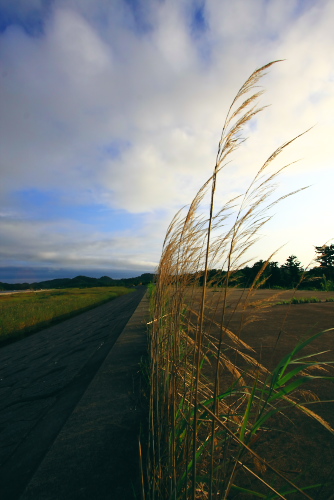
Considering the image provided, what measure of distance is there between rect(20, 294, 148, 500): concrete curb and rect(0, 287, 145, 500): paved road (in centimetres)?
18

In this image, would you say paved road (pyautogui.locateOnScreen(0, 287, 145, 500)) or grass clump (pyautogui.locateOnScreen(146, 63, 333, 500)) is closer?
grass clump (pyautogui.locateOnScreen(146, 63, 333, 500))

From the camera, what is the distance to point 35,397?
2.90 metres

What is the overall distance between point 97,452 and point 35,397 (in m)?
1.85

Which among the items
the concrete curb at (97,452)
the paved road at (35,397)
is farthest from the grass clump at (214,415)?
the paved road at (35,397)

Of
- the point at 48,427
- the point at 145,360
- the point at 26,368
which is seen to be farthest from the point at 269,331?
the point at 26,368

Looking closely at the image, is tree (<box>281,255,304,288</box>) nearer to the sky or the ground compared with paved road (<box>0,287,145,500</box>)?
nearer to the sky

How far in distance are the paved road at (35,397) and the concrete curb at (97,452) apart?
0.60 ft

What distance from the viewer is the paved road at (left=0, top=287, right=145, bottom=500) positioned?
5.43 ft

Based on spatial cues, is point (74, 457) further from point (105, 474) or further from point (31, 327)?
point (31, 327)

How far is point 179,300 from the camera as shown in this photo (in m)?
1.31

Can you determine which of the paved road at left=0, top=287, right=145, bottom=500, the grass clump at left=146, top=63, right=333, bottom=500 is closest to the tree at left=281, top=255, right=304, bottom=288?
the grass clump at left=146, top=63, right=333, bottom=500

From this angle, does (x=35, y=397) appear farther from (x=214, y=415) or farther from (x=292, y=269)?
(x=292, y=269)

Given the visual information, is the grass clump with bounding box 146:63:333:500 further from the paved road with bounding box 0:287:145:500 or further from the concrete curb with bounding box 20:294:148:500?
the paved road with bounding box 0:287:145:500

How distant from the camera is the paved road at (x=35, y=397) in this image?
5.43 feet
